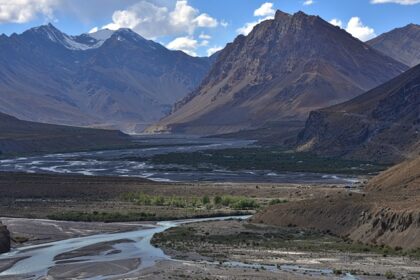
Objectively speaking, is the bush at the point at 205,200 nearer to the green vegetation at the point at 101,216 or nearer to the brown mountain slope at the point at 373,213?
the green vegetation at the point at 101,216

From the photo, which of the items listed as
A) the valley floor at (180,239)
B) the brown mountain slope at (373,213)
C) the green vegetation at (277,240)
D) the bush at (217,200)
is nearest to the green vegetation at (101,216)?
the valley floor at (180,239)

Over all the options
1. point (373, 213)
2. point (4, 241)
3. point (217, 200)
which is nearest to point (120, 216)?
point (217, 200)

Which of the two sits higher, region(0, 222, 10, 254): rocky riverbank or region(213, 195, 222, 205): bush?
region(213, 195, 222, 205): bush

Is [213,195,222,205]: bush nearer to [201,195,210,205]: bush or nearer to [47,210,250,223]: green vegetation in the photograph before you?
[201,195,210,205]: bush

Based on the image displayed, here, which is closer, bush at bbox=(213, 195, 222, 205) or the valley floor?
the valley floor

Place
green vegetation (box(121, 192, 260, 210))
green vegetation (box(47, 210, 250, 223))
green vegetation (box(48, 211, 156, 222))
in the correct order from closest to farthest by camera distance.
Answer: green vegetation (box(48, 211, 156, 222)) → green vegetation (box(47, 210, 250, 223)) → green vegetation (box(121, 192, 260, 210))

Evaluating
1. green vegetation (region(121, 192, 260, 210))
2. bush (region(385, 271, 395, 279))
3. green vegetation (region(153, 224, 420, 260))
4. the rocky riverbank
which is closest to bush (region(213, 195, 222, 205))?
green vegetation (region(121, 192, 260, 210))
